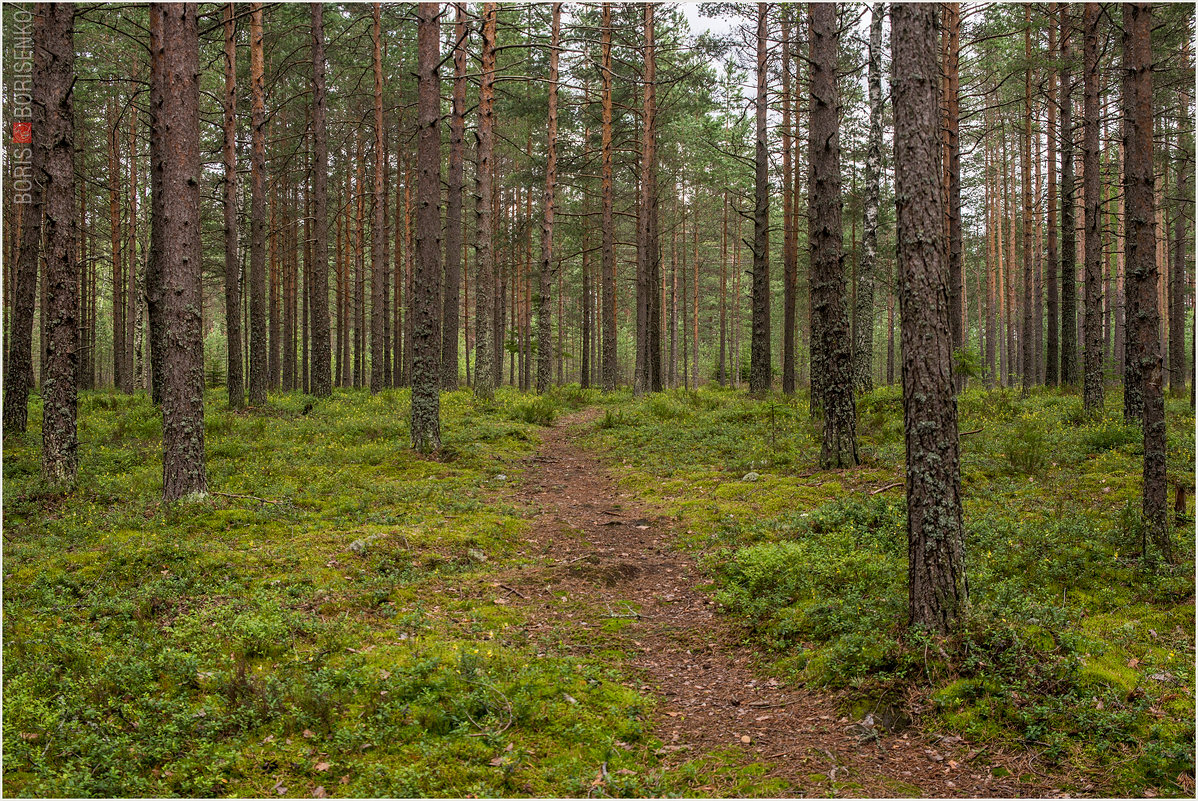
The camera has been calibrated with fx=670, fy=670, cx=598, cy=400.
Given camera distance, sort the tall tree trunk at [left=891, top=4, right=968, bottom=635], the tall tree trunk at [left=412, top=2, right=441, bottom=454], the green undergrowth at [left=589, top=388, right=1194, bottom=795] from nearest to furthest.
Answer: the green undergrowth at [left=589, top=388, right=1194, bottom=795], the tall tree trunk at [left=891, top=4, right=968, bottom=635], the tall tree trunk at [left=412, top=2, right=441, bottom=454]

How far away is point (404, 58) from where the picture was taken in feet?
84.8

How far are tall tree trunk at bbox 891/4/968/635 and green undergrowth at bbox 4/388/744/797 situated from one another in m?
2.18

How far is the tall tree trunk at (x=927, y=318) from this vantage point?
16.3ft

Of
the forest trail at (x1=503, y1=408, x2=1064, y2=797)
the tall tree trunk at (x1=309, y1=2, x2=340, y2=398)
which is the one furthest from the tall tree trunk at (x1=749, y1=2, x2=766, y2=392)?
the tall tree trunk at (x1=309, y1=2, x2=340, y2=398)

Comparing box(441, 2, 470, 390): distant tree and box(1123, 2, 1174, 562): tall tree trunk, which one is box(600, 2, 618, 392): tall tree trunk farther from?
box(1123, 2, 1174, 562): tall tree trunk

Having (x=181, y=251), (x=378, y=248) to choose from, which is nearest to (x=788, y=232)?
(x=378, y=248)

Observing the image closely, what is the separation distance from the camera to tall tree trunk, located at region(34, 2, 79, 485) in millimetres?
9328

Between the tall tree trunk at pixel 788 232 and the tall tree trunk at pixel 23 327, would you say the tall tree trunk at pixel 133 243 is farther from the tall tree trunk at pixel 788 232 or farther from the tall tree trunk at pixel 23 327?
the tall tree trunk at pixel 788 232

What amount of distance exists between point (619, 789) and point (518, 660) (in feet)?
5.03

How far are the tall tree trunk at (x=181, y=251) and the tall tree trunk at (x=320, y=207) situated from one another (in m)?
11.7

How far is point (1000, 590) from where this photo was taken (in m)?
5.78

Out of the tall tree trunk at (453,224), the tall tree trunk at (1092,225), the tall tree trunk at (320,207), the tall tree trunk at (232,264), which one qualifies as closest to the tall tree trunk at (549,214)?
the tall tree trunk at (453,224)

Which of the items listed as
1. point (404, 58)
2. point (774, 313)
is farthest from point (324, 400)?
point (774, 313)

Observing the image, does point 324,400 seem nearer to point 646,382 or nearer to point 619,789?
point 646,382
